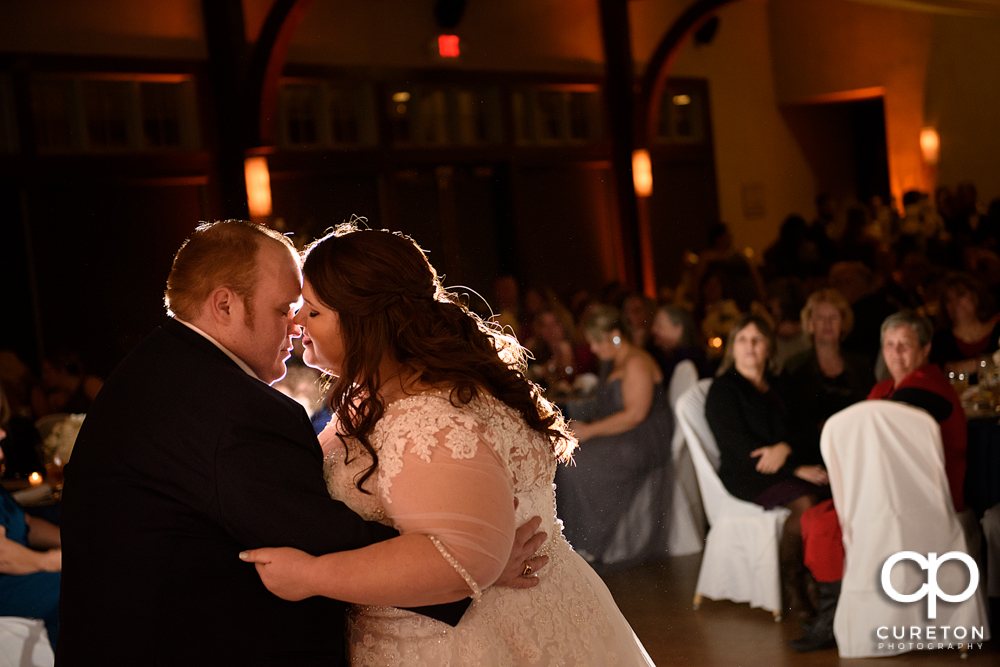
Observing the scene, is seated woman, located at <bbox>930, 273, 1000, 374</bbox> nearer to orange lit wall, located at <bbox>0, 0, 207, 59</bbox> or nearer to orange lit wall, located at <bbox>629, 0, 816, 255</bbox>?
orange lit wall, located at <bbox>629, 0, 816, 255</bbox>

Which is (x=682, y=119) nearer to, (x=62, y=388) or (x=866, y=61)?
(x=866, y=61)

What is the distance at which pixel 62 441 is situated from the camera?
3.37 meters

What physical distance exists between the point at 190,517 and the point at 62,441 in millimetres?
2425

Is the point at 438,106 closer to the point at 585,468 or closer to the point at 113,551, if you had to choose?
the point at 585,468

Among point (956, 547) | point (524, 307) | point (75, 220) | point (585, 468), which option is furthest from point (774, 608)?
point (75, 220)

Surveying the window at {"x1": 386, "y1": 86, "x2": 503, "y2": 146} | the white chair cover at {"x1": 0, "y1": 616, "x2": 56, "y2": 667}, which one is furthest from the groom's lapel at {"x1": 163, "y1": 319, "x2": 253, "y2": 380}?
the window at {"x1": 386, "y1": 86, "x2": 503, "y2": 146}

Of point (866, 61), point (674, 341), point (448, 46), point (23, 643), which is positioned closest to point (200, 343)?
point (23, 643)

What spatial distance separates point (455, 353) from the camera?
1.35 meters

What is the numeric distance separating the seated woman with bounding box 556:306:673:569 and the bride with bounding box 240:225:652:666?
1.98 m

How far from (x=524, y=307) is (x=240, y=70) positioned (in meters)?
1.51

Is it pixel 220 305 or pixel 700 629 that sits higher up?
pixel 220 305

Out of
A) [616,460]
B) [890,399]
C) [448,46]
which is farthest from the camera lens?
[448,46]

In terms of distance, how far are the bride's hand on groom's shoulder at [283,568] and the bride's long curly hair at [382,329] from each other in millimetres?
139

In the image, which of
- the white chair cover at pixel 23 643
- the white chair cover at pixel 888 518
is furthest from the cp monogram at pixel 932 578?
the white chair cover at pixel 23 643
